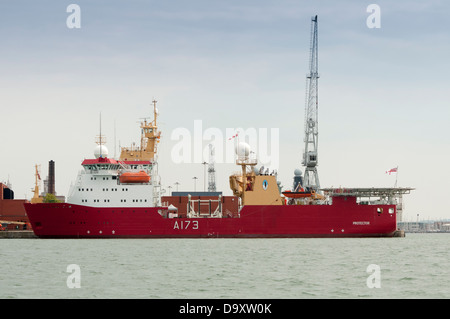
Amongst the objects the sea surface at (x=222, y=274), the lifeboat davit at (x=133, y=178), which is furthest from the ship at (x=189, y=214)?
the sea surface at (x=222, y=274)

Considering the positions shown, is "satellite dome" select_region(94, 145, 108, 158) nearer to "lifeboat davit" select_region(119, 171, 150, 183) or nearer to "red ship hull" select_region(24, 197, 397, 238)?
"lifeboat davit" select_region(119, 171, 150, 183)

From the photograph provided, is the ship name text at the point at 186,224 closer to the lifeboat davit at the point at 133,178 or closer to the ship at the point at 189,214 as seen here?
the ship at the point at 189,214

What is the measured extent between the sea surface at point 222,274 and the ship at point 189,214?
13229 millimetres

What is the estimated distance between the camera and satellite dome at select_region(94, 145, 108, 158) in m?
59.5

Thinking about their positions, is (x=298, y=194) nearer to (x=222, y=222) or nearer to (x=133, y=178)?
(x=222, y=222)

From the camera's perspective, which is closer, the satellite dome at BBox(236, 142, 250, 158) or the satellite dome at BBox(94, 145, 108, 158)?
the satellite dome at BBox(94, 145, 108, 158)

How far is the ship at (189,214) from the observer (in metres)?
56.8

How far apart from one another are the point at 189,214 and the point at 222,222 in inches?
156

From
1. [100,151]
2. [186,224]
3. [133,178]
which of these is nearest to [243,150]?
[186,224]

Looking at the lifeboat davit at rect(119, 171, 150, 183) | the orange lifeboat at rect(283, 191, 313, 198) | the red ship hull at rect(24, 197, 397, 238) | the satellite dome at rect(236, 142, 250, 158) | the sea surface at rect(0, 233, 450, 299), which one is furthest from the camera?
the satellite dome at rect(236, 142, 250, 158)

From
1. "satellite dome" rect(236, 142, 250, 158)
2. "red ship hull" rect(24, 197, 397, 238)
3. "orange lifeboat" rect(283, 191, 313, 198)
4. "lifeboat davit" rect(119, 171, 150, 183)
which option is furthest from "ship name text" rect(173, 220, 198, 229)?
"orange lifeboat" rect(283, 191, 313, 198)

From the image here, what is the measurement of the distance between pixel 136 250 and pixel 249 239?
54.3 ft
